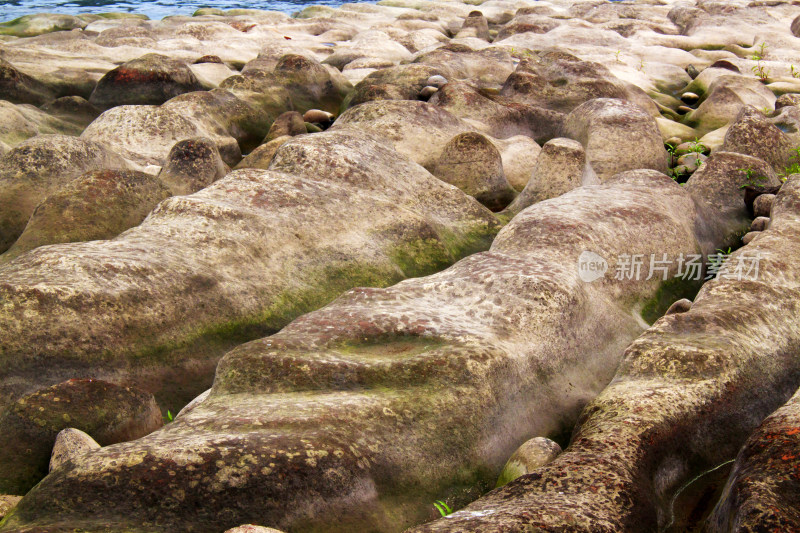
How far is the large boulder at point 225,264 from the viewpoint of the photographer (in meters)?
5.98

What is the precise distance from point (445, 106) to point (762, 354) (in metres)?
8.54

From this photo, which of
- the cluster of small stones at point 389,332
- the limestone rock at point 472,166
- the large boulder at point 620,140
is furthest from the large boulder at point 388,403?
the large boulder at point 620,140

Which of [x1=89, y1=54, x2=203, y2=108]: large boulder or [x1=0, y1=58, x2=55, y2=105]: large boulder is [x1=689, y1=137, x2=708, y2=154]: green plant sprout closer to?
[x1=89, y1=54, x2=203, y2=108]: large boulder

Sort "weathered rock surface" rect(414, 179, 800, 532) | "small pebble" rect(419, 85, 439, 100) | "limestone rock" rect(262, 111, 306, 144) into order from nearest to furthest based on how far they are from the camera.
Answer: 1. "weathered rock surface" rect(414, 179, 800, 532)
2. "limestone rock" rect(262, 111, 306, 144)
3. "small pebble" rect(419, 85, 439, 100)

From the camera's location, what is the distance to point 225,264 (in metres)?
7.07

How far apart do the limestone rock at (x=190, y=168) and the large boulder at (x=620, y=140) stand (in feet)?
16.4

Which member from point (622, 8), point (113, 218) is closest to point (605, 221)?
point (113, 218)

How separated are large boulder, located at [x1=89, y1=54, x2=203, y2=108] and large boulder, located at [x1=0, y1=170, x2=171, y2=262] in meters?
6.02

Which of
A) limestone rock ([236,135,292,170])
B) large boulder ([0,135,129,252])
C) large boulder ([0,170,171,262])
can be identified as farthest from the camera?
limestone rock ([236,135,292,170])

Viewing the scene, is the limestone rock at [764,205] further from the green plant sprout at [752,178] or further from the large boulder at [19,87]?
the large boulder at [19,87]

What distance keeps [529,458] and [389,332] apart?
1399mm

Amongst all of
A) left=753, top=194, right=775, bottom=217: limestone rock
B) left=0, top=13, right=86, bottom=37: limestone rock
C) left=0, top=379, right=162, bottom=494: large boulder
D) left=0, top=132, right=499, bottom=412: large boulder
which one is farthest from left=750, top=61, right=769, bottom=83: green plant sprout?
left=0, top=13, right=86, bottom=37: limestone rock

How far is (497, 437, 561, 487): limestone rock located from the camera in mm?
4938

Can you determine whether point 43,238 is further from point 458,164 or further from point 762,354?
point 762,354
